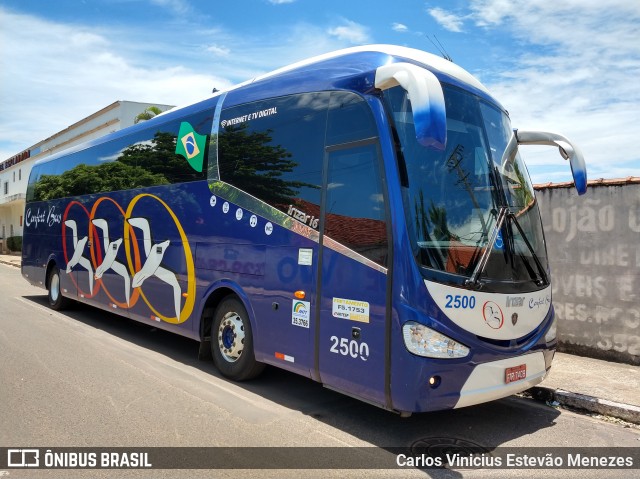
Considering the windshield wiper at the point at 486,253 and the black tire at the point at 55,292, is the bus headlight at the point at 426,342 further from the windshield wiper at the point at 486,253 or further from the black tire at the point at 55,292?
the black tire at the point at 55,292

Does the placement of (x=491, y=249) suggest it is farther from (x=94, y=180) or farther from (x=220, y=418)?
(x=94, y=180)

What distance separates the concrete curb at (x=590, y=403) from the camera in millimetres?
5316

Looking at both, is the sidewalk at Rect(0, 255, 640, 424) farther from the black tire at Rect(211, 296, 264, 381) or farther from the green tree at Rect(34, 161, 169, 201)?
the green tree at Rect(34, 161, 169, 201)

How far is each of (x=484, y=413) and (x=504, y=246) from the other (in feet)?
6.35

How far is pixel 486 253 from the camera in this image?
444cm

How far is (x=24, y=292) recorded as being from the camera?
1498 centimetres

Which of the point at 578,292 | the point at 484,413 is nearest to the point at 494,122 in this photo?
the point at 484,413

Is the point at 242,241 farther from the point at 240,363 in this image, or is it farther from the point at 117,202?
the point at 117,202

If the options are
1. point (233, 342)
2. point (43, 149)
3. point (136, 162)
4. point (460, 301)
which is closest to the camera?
point (460, 301)

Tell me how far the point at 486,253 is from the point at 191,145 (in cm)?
450

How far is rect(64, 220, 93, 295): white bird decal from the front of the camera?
10039mm

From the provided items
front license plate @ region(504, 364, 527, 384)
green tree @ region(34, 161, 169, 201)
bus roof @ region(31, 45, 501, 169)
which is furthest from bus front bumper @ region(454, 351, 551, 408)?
green tree @ region(34, 161, 169, 201)

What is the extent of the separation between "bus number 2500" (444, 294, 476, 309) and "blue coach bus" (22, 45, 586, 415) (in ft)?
0.04

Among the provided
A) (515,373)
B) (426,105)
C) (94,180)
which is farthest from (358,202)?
(94,180)
